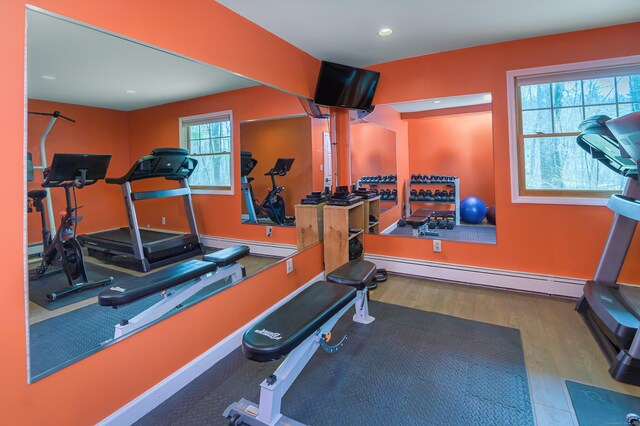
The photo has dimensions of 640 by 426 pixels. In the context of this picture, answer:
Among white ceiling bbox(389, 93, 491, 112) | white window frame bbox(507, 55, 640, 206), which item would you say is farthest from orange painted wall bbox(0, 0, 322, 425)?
white window frame bbox(507, 55, 640, 206)

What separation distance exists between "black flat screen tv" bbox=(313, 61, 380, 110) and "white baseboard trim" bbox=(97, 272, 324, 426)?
8.13 feet

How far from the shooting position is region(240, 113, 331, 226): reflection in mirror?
8.97 ft

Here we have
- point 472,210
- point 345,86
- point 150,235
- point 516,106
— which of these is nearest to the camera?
point 150,235

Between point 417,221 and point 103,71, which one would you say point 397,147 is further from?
point 103,71

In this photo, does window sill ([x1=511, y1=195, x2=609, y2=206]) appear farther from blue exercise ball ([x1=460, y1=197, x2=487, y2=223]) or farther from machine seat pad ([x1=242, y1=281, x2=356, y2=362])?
machine seat pad ([x1=242, y1=281, x2=356, y2=362])

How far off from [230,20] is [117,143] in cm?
126

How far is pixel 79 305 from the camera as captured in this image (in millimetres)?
1562

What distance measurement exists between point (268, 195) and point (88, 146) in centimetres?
157

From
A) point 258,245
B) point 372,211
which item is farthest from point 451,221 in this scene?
point 258,245

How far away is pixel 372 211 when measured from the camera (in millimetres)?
4047

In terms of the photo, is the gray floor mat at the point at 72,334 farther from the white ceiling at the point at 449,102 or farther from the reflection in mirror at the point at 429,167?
the white ceiling at the point at 449,102

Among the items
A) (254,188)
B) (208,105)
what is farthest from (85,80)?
(254,188)

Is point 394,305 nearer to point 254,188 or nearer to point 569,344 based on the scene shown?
point 569,344

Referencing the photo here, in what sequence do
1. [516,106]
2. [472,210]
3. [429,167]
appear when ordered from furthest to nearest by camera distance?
[429,167] → [472,210] → [516,106]
